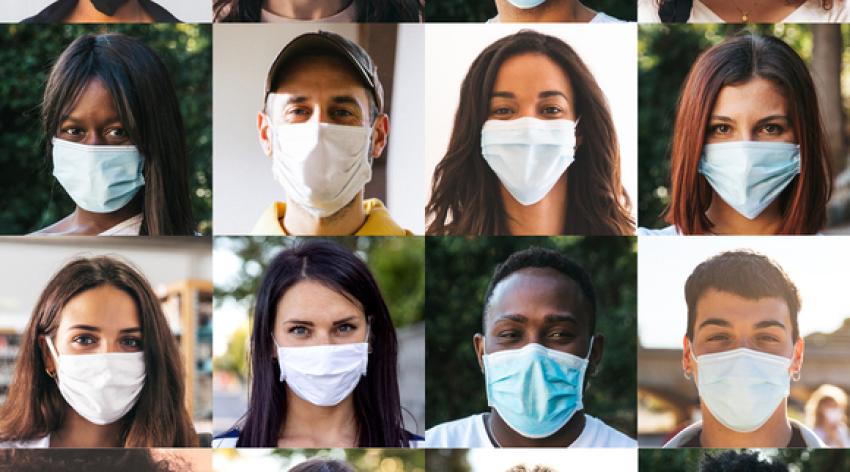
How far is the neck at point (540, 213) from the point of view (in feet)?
13.8

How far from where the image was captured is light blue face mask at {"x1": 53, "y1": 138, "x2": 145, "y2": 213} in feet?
13.6

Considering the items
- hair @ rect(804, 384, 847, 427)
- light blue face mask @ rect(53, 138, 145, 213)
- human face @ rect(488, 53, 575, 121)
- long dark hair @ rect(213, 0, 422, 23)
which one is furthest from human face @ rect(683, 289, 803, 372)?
light blue face mask @ rect(53, 138, 145, 213)

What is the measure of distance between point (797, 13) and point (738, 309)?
1089 mm

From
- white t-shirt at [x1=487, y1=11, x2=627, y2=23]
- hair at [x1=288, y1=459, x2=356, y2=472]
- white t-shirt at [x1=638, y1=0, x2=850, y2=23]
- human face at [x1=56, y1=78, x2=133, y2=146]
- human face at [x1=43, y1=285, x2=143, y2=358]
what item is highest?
white t-shirt at [x1=638, y1=0, x2=850, y2=23]

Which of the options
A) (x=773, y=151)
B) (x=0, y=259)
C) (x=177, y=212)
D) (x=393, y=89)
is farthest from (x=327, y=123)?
(x=773, y=151)

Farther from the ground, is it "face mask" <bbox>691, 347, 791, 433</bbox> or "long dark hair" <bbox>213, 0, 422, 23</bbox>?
"long dark hair" <bbox>213, 0, 422, 23</bbox>

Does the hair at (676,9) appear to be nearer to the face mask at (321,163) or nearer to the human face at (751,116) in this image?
the human face at (751,116)

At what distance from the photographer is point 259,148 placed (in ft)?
13.7

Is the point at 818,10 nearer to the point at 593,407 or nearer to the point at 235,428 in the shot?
the point at 593,407

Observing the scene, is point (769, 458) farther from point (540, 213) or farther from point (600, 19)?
point (600, 19)

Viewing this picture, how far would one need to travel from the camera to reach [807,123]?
13.7 ft

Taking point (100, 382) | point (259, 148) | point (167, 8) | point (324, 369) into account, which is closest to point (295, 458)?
point (324, 369)

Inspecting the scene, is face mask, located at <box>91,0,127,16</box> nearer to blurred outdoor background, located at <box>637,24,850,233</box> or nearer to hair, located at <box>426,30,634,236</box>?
hair, located at <box>426,30,634,236</box>

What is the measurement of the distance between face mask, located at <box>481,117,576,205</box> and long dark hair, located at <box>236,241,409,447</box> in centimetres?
61
